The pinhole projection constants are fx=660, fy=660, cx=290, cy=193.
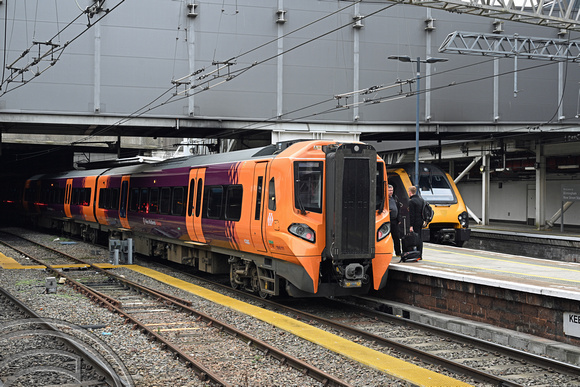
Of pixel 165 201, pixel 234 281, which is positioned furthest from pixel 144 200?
pixel 234 281

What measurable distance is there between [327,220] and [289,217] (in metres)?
0.64

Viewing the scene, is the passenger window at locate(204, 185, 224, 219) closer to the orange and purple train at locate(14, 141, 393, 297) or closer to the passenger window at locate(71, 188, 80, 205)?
the orange and purple train at locate(14, 141, 393, 297)

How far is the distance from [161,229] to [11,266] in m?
4.26

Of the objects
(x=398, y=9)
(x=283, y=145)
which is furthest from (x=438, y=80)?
(x=283, y=145)

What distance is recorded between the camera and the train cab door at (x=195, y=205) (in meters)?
15.2

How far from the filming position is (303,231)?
1095 cm

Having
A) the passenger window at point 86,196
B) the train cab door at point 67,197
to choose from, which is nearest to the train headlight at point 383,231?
the passenger window at point 86,196

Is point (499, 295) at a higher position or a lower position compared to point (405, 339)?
higher

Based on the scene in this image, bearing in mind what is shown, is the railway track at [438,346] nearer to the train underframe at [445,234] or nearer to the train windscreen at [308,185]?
the train windscreen at [308,185]

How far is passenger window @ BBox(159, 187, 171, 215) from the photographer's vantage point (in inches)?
679

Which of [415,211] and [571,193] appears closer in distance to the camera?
[415,211]

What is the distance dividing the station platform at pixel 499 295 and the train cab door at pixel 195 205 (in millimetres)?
4581

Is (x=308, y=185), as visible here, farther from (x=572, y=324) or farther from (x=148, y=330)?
(x=572, y=324)

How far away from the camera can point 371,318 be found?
11242 mm
